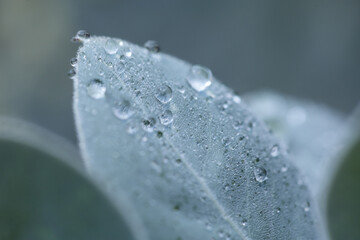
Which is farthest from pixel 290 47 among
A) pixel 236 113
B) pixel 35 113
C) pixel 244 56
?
pixel 236 113

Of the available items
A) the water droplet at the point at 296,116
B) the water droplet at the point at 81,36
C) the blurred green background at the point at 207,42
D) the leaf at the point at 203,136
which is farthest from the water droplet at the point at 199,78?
the blurred green background at the point at 207,42

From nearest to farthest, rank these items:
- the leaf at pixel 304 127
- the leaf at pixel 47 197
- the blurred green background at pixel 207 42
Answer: the leaf at pixel 47 197 < the leaf at pixel 304 127 < the blurred green background at pixel 207 42

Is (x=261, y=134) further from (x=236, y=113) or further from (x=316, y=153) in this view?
(x=316, y=153)

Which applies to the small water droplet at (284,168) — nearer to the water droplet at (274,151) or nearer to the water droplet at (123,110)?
the water droplet at (274,151)

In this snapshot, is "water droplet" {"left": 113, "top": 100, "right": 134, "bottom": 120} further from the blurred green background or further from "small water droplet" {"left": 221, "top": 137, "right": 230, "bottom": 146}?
the blurred green background

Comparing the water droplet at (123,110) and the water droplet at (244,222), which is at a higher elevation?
the water droplet at (123,110)

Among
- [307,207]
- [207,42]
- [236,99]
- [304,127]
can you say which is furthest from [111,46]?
[207,42]

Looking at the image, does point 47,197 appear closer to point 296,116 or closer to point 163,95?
point 163,95
